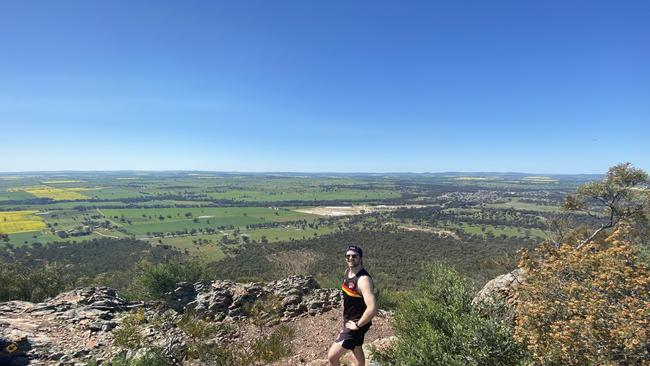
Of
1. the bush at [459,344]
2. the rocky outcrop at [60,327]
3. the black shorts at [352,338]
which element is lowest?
the rocky outcrop at [60,327]

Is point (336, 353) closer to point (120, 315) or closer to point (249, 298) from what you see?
point (120, 315)

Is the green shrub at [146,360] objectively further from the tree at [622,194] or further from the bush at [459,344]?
the tree at [622,194]

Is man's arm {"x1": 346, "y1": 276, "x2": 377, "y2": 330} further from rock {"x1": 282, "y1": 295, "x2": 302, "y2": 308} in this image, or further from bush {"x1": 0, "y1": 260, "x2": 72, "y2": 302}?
bush {"x1": 0, "y1": 260, "x2": 72, "y2": 302}

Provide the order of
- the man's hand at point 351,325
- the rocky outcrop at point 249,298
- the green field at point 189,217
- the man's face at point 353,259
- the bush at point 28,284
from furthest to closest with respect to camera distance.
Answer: the green field at point 189,217 < the bush at point 28,284 < the rocky outcrop at point 249,298 < the man's face at point 353,259 < the man's hand at point 351,325

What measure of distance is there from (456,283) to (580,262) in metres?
4.99

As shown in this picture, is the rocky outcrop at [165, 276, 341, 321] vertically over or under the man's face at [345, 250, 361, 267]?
under

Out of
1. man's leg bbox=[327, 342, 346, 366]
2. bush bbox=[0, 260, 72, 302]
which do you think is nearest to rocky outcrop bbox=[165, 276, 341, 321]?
bush bbox=[0, 260, 72, 302]

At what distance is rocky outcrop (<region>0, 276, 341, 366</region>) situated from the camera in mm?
13133

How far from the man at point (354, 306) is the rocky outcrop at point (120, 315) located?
8.01 metres

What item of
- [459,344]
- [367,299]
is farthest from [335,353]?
[459,344]

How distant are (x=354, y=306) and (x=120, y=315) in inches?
723

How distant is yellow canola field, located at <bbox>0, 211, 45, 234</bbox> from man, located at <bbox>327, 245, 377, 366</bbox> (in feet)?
459

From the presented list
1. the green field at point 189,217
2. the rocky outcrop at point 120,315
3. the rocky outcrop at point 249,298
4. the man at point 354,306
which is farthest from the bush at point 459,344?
the green field at point 189,217

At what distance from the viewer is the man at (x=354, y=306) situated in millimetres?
5793
